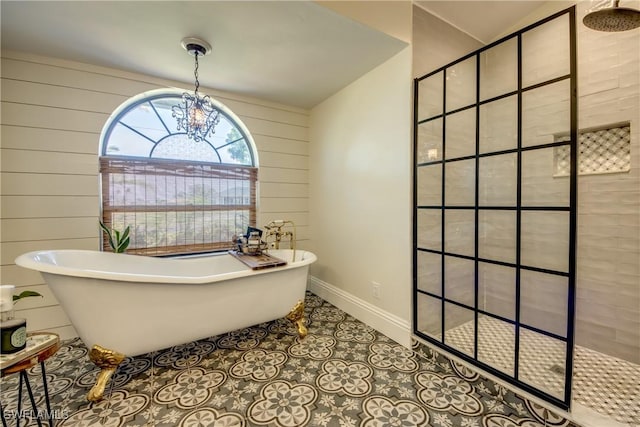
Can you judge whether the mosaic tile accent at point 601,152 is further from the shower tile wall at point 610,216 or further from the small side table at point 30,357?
the small side table at point 30,357

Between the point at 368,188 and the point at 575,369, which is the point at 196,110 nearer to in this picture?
the point at 368,188

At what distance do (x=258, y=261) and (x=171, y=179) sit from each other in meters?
1.24

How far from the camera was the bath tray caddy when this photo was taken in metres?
1.92

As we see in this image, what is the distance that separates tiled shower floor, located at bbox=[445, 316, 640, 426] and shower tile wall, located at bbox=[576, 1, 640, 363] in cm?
16

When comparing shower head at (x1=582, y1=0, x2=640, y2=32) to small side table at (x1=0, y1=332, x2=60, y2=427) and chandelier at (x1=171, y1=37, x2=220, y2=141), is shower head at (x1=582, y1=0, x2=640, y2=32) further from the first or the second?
small side table at (x1=0, y1=332, x2=60, y2=427)

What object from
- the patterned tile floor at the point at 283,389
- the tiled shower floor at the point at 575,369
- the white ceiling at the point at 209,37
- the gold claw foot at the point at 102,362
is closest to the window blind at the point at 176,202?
the white ceiling at the point at 209,37

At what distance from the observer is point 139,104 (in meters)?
2.43

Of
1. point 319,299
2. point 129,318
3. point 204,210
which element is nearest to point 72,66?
point 204,210

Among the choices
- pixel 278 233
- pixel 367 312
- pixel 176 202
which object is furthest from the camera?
pixel 176 202

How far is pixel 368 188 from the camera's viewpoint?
91.0 inches

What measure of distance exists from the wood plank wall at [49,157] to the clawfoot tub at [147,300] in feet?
1.39

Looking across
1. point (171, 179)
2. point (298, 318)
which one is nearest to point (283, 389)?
point (298, 318)

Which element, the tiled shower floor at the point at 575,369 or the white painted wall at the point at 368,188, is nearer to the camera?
the tiled shower floor at the point at 575,369

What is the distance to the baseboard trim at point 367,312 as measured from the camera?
2000mm
